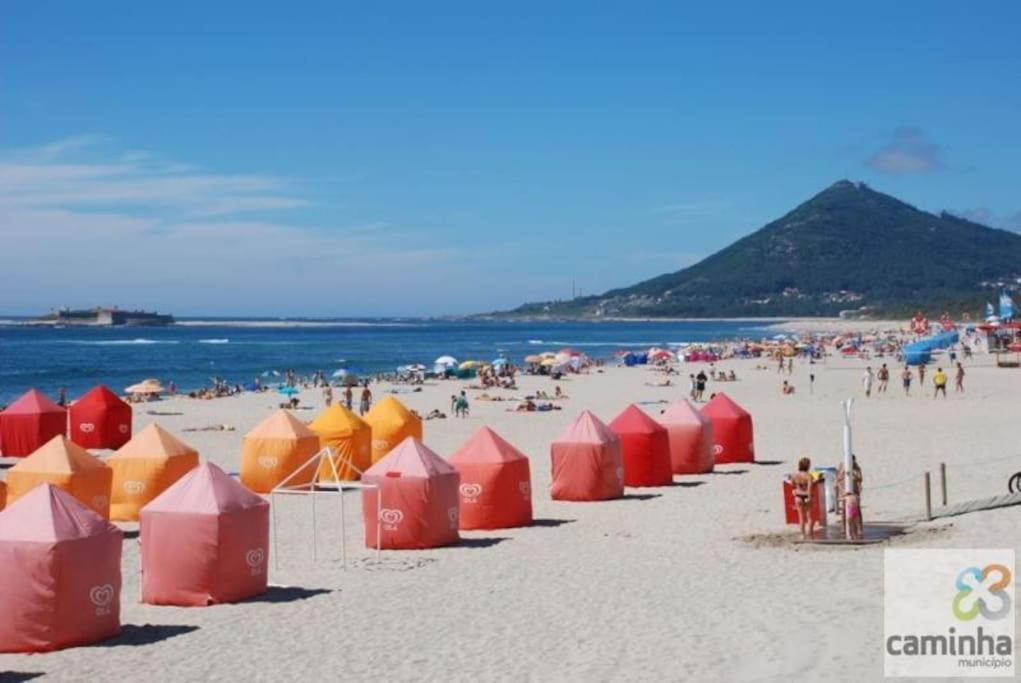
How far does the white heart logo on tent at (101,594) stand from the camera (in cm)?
1127

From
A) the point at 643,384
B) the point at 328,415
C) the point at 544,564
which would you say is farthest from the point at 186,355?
the point at 544,564

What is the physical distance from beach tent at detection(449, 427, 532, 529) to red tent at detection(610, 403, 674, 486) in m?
3.91

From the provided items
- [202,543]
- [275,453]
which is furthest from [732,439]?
[202,543]

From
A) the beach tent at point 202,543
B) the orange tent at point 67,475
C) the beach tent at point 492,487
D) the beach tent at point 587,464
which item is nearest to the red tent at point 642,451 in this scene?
the beach tent at point 587,464

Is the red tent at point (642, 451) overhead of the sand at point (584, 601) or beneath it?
overhead

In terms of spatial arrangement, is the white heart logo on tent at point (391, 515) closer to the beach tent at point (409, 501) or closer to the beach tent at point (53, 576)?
the beach tent at point (409, 501)

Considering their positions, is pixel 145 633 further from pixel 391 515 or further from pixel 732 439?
pixel 732 439

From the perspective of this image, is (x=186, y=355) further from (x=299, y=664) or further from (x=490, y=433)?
(x=299, y=664)

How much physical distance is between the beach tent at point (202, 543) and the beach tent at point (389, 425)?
37.7 ft

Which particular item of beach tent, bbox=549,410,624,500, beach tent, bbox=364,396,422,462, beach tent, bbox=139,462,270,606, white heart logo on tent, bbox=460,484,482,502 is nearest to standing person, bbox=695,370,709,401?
beach tent, bbox=364,396,422,462

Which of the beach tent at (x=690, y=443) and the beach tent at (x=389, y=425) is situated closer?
the beach tent at (x=690, y=443)

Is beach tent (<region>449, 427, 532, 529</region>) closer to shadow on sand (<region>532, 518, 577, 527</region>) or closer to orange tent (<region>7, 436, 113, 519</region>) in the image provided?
shadow on sand (<region>532, 518, 577, 527</region>)

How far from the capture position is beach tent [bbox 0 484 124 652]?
36.1 feet

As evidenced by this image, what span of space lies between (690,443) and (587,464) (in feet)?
12.3
